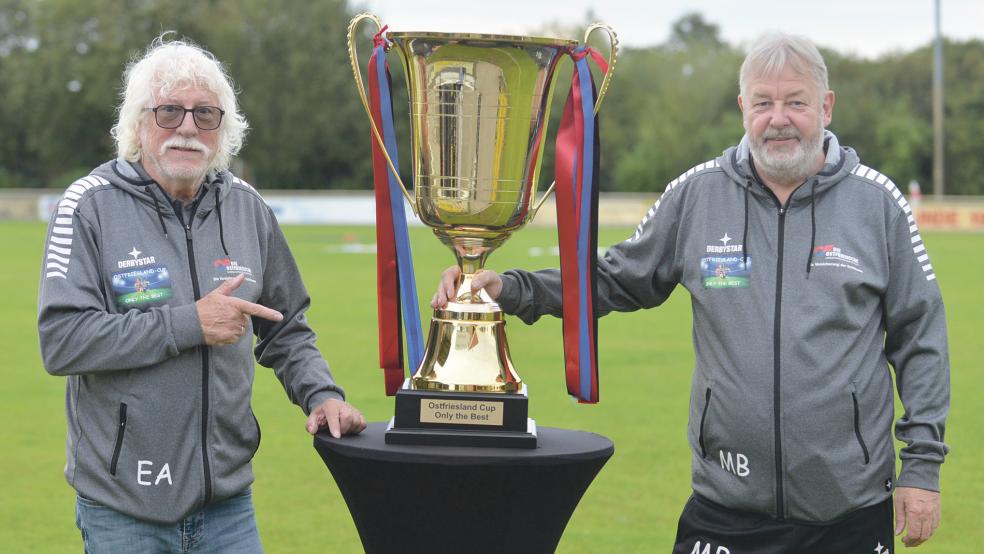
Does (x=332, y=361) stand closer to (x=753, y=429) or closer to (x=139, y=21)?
(x=753, y=429)

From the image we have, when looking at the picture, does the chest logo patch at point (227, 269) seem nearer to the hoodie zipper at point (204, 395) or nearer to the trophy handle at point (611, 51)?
the hoodie zipper at point (204, 395)

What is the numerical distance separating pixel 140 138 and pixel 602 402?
5907 mm

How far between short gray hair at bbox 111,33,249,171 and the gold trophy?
352 mm

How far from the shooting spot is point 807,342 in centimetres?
328

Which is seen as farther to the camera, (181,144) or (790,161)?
(790,161)

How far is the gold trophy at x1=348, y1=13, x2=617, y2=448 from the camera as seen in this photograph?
3.10 metres

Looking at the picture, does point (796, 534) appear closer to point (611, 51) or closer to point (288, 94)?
point (611, 51)

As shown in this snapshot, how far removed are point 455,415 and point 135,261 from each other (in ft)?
2.81

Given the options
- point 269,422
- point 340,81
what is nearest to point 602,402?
point 269,422

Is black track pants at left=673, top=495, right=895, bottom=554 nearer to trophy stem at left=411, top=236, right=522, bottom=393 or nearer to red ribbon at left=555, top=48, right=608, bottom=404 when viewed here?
red ribbon at left=555, top=48, right=608, bottom=404

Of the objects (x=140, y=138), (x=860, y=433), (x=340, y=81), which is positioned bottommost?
(x=860, y=433)

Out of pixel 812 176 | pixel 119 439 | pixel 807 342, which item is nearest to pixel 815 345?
pixel 807 342

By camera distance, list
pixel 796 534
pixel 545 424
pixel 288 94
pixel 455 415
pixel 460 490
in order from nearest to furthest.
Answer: pixel 460 490 → pixel 455 415 → pixel 796 534 → pixel 545 424 → pixel 288 94

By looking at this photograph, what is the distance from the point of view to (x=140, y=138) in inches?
128
